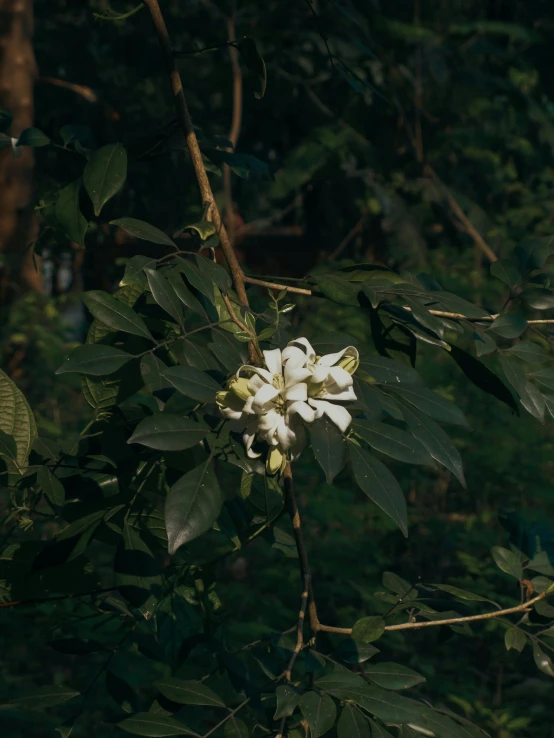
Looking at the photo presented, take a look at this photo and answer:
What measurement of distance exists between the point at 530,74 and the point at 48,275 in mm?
5611

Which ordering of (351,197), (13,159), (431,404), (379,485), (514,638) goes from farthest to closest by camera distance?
1. (351,197)
2. (13,159)
3. (514,638)
4. (431,404)
5. (379,485)

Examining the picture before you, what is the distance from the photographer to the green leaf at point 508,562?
147cm

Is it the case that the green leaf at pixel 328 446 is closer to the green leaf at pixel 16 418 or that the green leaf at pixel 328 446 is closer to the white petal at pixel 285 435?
the white petal at pixel 285 435

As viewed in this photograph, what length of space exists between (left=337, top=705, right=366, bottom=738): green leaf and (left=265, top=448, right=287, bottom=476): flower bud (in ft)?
1.00

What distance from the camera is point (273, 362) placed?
106 cm

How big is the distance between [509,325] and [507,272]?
0.17 m

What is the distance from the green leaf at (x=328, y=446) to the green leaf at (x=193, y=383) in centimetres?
13

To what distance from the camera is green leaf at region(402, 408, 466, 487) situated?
106cm

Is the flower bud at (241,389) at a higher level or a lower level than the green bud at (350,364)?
lower

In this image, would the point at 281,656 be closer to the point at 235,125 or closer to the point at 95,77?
the point at 235,125

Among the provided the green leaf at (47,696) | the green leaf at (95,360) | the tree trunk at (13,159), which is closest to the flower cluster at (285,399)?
the green leaf at (95,360)

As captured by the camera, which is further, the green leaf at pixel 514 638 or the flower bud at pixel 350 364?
the green leaf at pixel 514 638

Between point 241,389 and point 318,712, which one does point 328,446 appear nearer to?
point 241,389

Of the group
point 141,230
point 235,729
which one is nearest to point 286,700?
point 235,729
